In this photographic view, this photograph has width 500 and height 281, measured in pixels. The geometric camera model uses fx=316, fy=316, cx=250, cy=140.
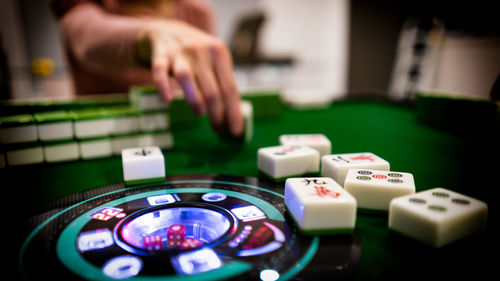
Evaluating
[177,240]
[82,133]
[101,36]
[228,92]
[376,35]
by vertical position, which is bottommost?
[177,240]

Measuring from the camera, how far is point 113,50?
6.79 ft

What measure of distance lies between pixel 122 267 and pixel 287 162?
580mm

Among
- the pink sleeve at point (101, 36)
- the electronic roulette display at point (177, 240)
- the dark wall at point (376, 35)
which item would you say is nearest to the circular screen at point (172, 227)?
the electronic roulette display at point (177, 240)

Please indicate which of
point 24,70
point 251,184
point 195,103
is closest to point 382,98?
point 195,103

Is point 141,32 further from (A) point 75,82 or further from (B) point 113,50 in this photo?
(A) point 75,82

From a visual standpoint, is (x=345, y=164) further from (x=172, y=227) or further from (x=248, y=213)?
(x=172, y=227)

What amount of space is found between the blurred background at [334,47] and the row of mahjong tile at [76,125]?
5.07 feet

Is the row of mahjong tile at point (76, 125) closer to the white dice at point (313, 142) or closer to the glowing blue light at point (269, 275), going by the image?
the white dice at point (313, 142)

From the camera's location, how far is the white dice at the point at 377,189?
77 centimetres

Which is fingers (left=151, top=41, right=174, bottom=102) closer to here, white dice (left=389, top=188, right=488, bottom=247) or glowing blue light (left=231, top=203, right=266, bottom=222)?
glowing blue light (left=231, top=203, right=266, bottom=222)

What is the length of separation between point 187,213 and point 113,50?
1.66 metres

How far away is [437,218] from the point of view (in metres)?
0.60

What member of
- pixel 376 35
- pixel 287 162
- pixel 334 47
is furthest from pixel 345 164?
pixel 334 47

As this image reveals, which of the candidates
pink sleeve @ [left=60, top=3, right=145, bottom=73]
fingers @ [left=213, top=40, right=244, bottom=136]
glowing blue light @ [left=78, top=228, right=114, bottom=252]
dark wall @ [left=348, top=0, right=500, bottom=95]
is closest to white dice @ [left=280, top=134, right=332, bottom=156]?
fingers @ [left=213, top=40, right=244, bottom=136]
